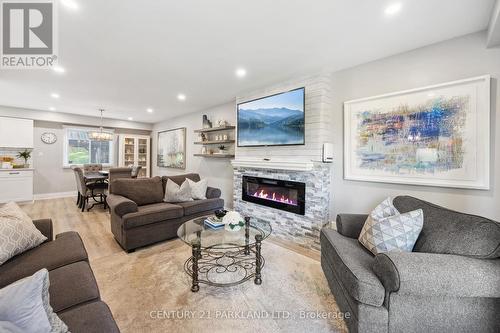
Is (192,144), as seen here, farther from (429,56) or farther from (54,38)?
(429,56)

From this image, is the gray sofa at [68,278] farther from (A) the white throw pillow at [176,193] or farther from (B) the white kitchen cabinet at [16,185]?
(B) the white kitchen cabinet at [16,185]

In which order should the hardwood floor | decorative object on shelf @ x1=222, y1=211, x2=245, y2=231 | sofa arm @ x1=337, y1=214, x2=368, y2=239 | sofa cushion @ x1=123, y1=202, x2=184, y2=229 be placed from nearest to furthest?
sofa arm @ x1=337, y1=214, x2=368, y2=239 → decorative object on shelf @ x1=222, y1=211, x2=245, y2=231 → sofa cushion @ x1=123, y1=202, x2=184, y2=229 → the hardwood floor

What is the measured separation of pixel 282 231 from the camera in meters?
3.44

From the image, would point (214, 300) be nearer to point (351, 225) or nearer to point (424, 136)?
point (351, 225)

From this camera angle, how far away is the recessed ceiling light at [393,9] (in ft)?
5.76

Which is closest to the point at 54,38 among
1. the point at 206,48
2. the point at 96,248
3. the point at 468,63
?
the point at 206,48

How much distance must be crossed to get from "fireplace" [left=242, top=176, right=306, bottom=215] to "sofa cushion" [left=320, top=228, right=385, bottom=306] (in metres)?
1.05

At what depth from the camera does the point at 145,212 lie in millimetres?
2996

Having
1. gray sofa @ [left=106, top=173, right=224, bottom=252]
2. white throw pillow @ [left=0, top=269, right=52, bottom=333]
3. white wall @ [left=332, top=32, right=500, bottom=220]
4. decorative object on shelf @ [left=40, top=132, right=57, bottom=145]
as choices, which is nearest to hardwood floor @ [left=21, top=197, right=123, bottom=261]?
gray sofa @ [left=106, top=173, right=224, bottom=252]

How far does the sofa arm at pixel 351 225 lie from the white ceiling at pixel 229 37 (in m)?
1.87

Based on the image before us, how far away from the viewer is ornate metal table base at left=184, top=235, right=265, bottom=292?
2045 mm

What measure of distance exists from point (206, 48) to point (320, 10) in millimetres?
1276

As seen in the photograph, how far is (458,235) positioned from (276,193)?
7.60 feet

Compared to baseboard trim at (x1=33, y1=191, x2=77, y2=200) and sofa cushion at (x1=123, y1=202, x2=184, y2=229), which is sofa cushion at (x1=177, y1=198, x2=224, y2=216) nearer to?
sofa cushion at (x1=123, y1=202, x2=184, y2=229)
